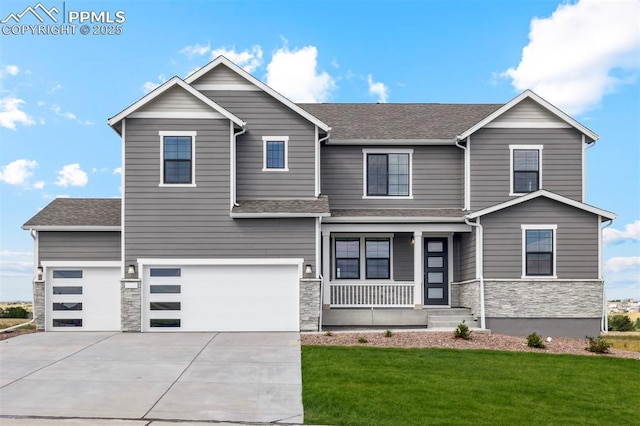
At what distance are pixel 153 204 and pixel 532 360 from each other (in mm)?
10997

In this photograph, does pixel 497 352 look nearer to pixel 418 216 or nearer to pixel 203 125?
pixel 418 216

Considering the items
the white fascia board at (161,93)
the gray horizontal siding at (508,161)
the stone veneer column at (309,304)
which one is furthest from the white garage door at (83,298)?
the gray horizontal siding at (508,161)

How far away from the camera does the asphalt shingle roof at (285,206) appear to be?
19.7 meters

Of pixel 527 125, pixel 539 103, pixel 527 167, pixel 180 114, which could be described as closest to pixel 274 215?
pixel 180 114

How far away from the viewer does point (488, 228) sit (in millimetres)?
20625

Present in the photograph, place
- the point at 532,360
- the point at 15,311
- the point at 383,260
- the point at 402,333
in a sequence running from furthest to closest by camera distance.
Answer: the point at 15,311 < the point at 383,260 < the point at 402,333 < the point at 532,360

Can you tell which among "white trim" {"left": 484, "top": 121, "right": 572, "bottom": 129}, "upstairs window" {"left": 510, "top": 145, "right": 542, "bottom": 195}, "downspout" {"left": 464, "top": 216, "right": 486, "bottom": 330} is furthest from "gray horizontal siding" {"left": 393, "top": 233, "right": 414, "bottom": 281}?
"white trim" {"left": 484, "top": 121, "right": 572, "bottom": 129}

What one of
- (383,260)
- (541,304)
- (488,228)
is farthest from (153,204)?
(541,304)

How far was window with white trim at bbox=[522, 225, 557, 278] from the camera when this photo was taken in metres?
20.6

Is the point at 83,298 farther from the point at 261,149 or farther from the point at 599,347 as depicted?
the point at 599,347

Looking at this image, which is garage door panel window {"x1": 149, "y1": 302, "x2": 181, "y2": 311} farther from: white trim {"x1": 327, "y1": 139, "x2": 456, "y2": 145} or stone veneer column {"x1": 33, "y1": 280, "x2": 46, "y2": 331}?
white trim {"x1": 327, "y1": 139, "x2": 456, "y2": 145}

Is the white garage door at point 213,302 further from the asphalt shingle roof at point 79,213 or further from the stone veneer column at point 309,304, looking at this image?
the asphalt shingle roof at point 79,213

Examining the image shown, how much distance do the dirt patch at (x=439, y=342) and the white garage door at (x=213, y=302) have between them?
1550 mm

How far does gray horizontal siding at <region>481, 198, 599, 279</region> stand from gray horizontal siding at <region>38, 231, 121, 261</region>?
11.1m
